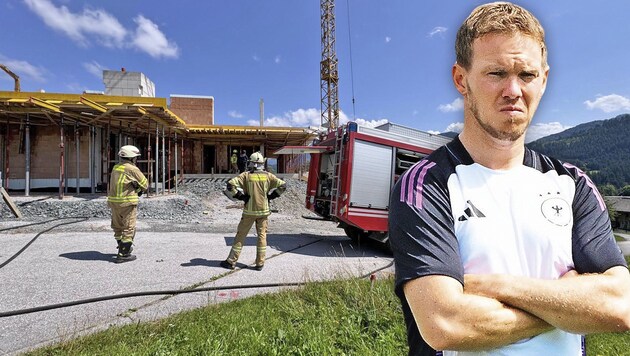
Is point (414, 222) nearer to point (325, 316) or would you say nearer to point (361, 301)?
point (325, 316)

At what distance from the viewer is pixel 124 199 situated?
20.6ft

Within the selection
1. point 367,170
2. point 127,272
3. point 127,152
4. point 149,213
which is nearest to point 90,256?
point 127,272

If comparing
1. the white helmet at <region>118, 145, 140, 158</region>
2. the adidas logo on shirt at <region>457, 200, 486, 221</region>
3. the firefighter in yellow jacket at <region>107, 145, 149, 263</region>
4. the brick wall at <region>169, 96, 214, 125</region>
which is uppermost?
the brick wall at <region>169, 96, 214, 125</region>

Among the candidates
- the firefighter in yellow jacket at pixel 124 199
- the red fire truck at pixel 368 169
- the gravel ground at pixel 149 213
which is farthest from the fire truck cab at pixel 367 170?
the gravel ground at pixel 149 213

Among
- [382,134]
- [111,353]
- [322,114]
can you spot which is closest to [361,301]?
[111,353]

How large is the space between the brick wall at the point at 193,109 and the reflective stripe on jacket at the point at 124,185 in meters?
18.7

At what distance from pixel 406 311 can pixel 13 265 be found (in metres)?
7.49

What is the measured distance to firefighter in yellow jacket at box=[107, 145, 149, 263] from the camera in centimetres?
629

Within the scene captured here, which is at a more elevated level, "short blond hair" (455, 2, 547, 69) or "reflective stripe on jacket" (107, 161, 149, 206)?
"short blond hair" (455, 2, 547, 69)

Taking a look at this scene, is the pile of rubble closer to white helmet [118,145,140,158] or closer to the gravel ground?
the gravel ground

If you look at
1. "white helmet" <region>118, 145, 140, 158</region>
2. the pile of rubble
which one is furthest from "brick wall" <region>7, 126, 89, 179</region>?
"white helmet" <region>118, 145, 140, 158</region>

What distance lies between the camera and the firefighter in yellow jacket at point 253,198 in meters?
6.05

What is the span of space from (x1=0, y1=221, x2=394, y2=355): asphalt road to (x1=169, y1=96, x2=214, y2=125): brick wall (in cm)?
1611

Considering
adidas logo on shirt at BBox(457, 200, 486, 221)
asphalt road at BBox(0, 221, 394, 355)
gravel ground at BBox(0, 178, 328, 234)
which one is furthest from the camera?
gravel ground at BBox(0, 178, 328, 234)
